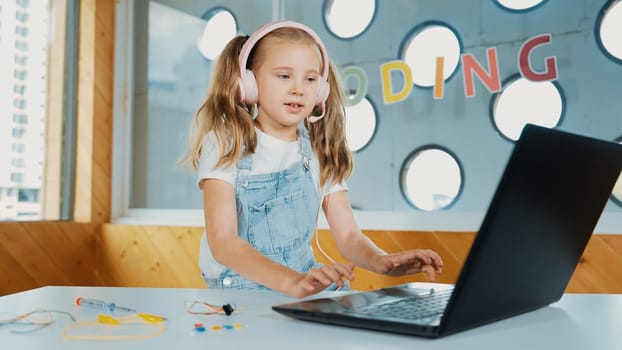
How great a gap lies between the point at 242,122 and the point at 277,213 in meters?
0.21

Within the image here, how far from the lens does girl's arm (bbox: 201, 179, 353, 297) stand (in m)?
0.81

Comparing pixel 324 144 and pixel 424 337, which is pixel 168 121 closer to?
pixel 324 144

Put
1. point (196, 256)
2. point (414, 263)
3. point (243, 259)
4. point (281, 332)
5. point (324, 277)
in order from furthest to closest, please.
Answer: point (196, 256), point (243, 259), point (414, 263), point (324, 277), point (281, 332)

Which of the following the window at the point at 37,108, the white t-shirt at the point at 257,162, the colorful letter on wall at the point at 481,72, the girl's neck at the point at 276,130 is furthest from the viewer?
the window at the point at 37,108

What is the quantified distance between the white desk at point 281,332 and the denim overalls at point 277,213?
0.44 m

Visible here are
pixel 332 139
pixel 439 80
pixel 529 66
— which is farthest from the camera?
pixel 439 80

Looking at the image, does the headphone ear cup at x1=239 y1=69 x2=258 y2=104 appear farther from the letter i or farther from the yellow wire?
the letter i

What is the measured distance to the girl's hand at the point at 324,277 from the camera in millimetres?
790

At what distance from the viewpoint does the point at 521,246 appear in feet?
2.27

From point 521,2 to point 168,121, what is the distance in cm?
179

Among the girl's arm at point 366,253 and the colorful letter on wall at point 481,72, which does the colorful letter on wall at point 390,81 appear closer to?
the colorful letter on wall at point 481,72

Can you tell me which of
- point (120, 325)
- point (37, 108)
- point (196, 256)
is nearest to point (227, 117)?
point (120, 325)

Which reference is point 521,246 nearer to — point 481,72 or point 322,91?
point 322,91

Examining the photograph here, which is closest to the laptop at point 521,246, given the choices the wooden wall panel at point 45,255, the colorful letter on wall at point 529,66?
the colorful letter on wall at point 529,66
